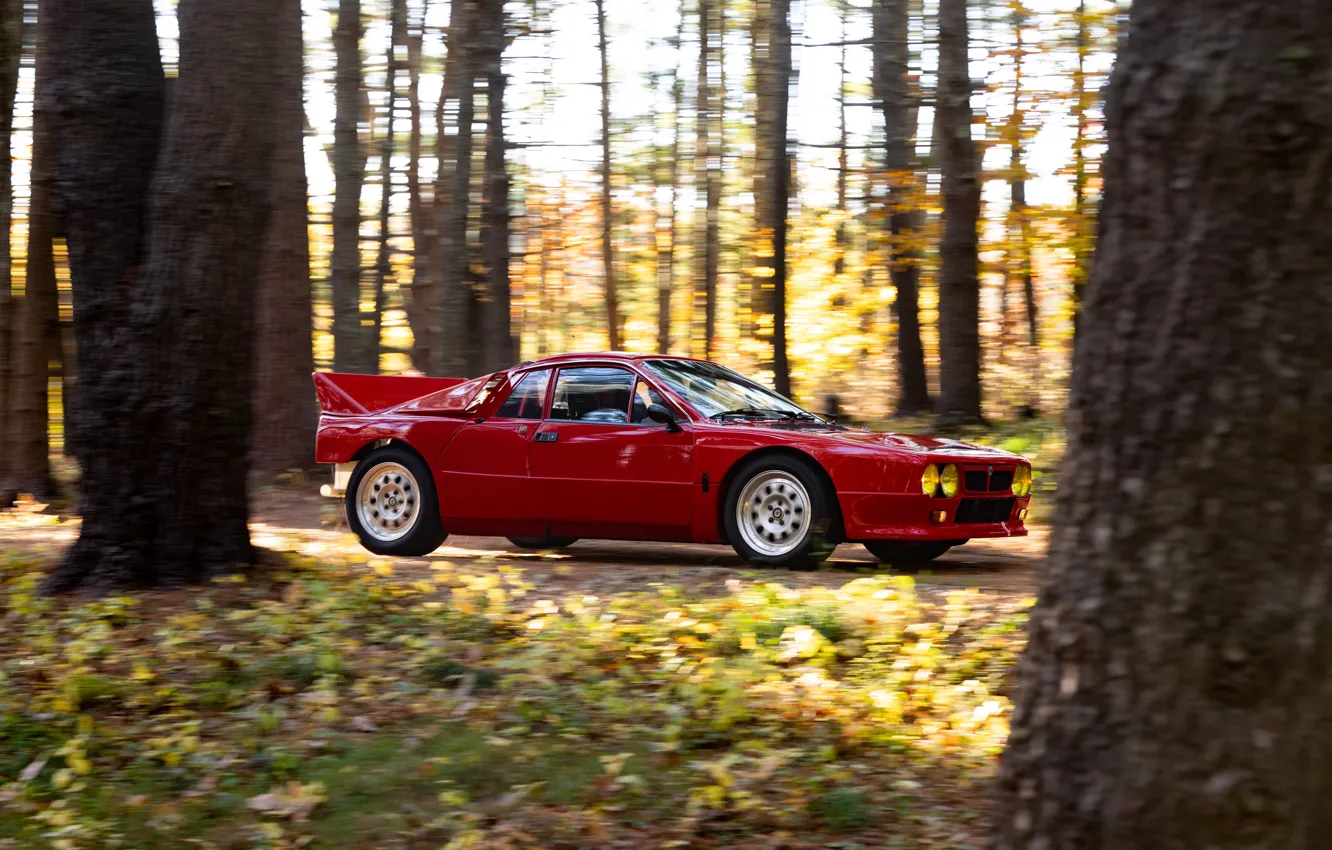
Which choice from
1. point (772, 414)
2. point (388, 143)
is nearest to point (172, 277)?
point (772, 414)

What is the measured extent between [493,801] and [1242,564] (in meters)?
3.19

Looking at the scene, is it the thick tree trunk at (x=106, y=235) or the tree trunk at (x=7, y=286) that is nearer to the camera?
the thick tree trunk at (x=106, y=235)

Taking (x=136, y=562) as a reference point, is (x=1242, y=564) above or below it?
above

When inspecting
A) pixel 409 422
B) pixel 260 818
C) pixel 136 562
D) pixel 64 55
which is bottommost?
pixel 260 818

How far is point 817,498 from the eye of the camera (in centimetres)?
905

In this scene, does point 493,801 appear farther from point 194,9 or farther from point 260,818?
point 194,9

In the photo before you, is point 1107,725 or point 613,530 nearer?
point 1107,725

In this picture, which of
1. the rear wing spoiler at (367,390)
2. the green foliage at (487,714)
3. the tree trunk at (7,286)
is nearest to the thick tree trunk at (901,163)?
the rear wing spoiler at (367,390)

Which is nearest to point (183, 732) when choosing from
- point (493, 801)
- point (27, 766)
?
point (27, 766)

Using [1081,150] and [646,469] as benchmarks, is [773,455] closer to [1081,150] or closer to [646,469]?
[646,469]

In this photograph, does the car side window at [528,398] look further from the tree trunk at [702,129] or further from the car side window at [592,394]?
the tree trunk at [702,129]

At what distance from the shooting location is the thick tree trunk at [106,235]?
8102 mm

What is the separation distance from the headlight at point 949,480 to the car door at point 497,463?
9.90 ft

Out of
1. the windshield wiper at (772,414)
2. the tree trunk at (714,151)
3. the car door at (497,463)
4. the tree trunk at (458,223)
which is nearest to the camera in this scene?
the windshield wiper at (772,414)
